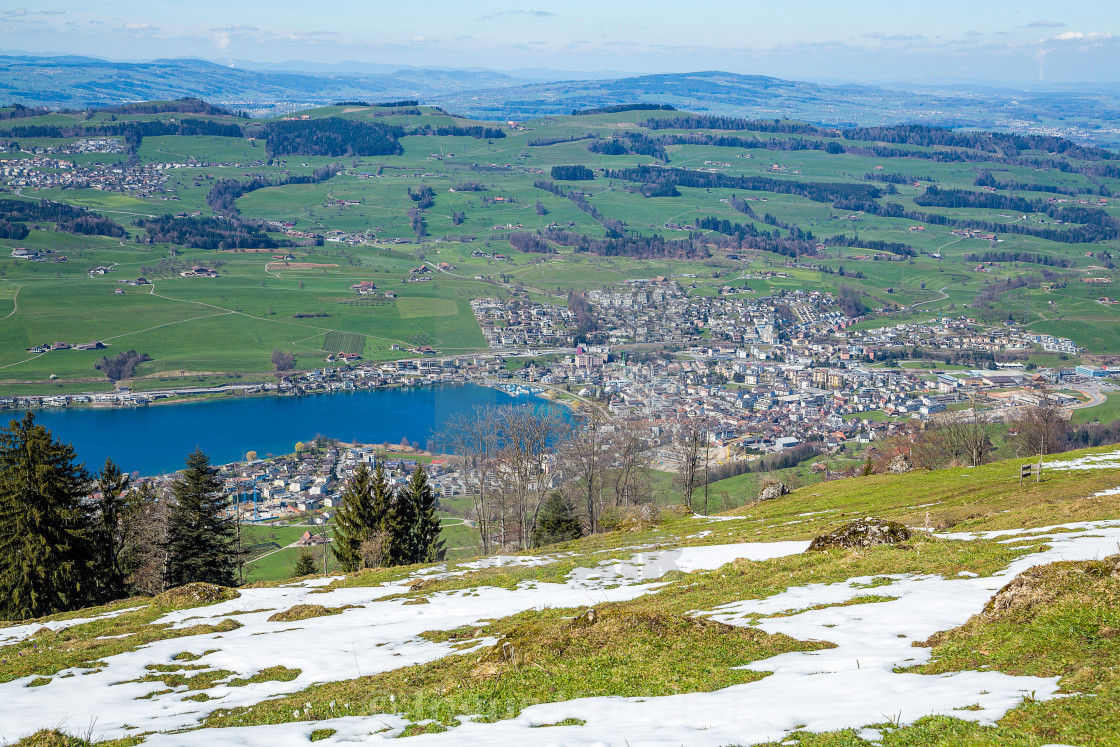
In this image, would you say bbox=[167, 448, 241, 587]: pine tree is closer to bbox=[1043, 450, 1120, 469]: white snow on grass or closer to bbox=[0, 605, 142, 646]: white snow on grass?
bbox=[0, 605, 142, 646]: white snow on grass

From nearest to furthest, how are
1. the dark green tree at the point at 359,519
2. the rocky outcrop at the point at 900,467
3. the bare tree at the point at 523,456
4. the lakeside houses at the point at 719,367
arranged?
the dark green tree at the point at 359,519, the bare tree at the point at 523,456, the rocky outcrop at the point at 900,467, the lakeside houses at the point at 719,367

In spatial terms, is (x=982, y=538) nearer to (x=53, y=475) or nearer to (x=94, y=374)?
(x=53, y=475)

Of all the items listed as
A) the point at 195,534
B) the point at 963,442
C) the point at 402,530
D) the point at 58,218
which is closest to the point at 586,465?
the point at 402,530

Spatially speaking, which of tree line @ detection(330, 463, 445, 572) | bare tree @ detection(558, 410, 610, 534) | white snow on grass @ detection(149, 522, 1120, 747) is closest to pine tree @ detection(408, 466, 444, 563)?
tree line @ detection(330, 463, 445, 572)

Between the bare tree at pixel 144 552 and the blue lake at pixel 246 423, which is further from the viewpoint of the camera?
the blue lake at pixel 246 423

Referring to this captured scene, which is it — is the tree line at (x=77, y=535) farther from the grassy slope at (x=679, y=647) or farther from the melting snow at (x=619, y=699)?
the melting snow at (x=619, y=699)

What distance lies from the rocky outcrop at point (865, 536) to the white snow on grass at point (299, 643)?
238 centimetres

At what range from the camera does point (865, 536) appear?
20.1m

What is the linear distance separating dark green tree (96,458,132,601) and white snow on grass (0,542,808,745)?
15182 millimetres

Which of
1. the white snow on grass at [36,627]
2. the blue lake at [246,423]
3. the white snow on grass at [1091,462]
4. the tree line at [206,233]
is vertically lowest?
the blue lake at [246,423]

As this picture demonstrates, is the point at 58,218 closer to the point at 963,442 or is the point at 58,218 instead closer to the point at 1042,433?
the point at 963,442

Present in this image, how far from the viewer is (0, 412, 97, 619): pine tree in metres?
29.5

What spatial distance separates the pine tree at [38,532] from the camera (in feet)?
96.8

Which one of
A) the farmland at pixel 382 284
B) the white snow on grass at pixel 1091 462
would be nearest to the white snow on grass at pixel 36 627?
the white snow on grass at pixel 1091 462
